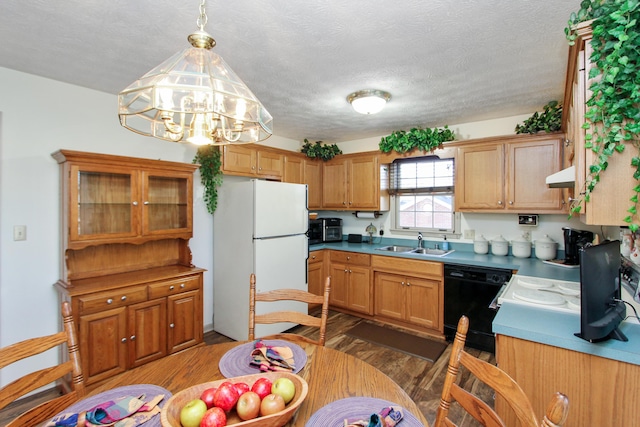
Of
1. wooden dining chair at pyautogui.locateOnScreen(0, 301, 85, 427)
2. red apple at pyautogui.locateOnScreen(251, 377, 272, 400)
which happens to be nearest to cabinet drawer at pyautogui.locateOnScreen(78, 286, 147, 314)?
wooden dining chair at pyautogui.locateOnScreen(0, 301, 85, 427)

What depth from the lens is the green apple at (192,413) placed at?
31.8 inches

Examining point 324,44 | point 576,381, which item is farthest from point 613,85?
point 324,44

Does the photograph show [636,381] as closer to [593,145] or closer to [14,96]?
[593,145]

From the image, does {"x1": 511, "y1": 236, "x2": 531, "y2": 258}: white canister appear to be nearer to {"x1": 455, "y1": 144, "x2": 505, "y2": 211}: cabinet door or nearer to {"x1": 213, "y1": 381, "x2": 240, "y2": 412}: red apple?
{"x1": 455, "y1": 144, "x2": 505, "y2": 211}: cabinet door

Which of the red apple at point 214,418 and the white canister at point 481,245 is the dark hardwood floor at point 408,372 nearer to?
the white canister at point 481,245

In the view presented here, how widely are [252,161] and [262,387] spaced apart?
2835mm

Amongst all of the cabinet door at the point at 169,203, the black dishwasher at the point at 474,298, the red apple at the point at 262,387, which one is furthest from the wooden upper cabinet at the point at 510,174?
the red apple at the point at 262,387

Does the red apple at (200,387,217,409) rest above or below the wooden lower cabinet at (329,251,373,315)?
above

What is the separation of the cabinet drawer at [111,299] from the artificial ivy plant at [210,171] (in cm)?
113

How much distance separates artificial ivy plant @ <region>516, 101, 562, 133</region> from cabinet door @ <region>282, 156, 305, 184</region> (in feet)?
8.26

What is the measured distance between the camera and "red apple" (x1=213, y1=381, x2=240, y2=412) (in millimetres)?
875

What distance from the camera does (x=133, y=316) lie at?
7.79 ft

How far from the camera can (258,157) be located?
139 inches

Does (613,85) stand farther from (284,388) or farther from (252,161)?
(252,161)
